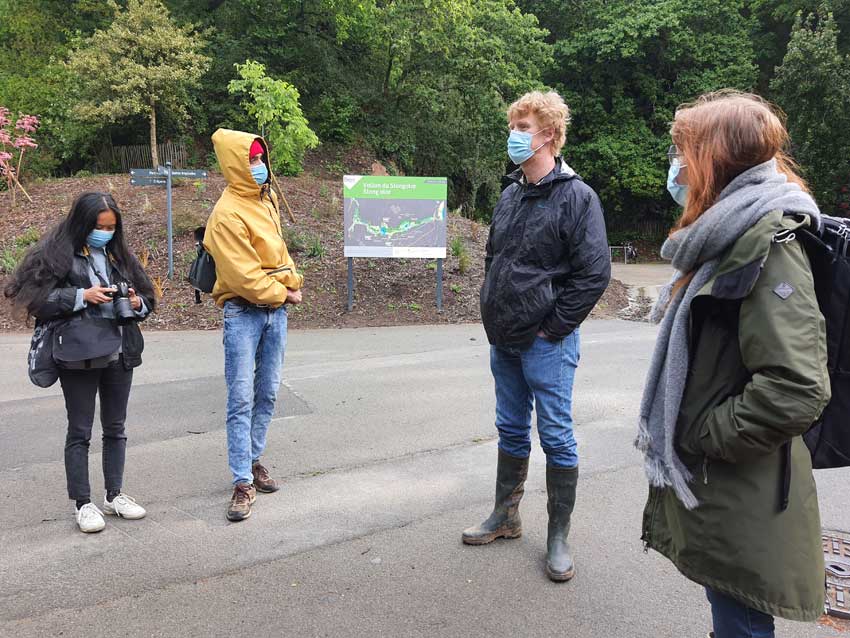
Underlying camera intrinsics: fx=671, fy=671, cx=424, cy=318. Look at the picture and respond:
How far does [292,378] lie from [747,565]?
603cm

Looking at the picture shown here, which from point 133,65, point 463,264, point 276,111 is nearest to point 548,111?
point 463,264

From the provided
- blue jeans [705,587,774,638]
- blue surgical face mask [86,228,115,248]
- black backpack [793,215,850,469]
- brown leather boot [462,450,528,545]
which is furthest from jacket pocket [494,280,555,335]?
blue surgical face mask [86,228,115,248]

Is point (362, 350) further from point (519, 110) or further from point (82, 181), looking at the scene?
point (82, 181)

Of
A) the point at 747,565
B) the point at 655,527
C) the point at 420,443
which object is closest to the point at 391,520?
the point at 420,443

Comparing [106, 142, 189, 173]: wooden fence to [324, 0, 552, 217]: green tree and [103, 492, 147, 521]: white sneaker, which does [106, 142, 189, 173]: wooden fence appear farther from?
[103, 492, 147, 521]: white sneaker

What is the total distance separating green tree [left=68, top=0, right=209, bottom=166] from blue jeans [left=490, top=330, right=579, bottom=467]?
17.8m

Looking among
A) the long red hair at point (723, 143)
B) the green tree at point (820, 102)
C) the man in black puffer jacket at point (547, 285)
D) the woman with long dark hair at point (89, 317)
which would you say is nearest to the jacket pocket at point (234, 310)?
the woman with long dark hair at point (89, 317)

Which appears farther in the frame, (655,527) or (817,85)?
Result: (817,85)

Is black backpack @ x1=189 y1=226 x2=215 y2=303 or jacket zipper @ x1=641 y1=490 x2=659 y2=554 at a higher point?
black backpack @ x1=189 y1=226 x2=215 y2=303

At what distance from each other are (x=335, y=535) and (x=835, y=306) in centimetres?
272

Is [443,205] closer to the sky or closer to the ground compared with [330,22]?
closer to the ground

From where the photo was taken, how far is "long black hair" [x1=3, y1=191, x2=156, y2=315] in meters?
3.60

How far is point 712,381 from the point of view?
1.99 meters

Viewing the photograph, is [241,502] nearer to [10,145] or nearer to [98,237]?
[98,237]
